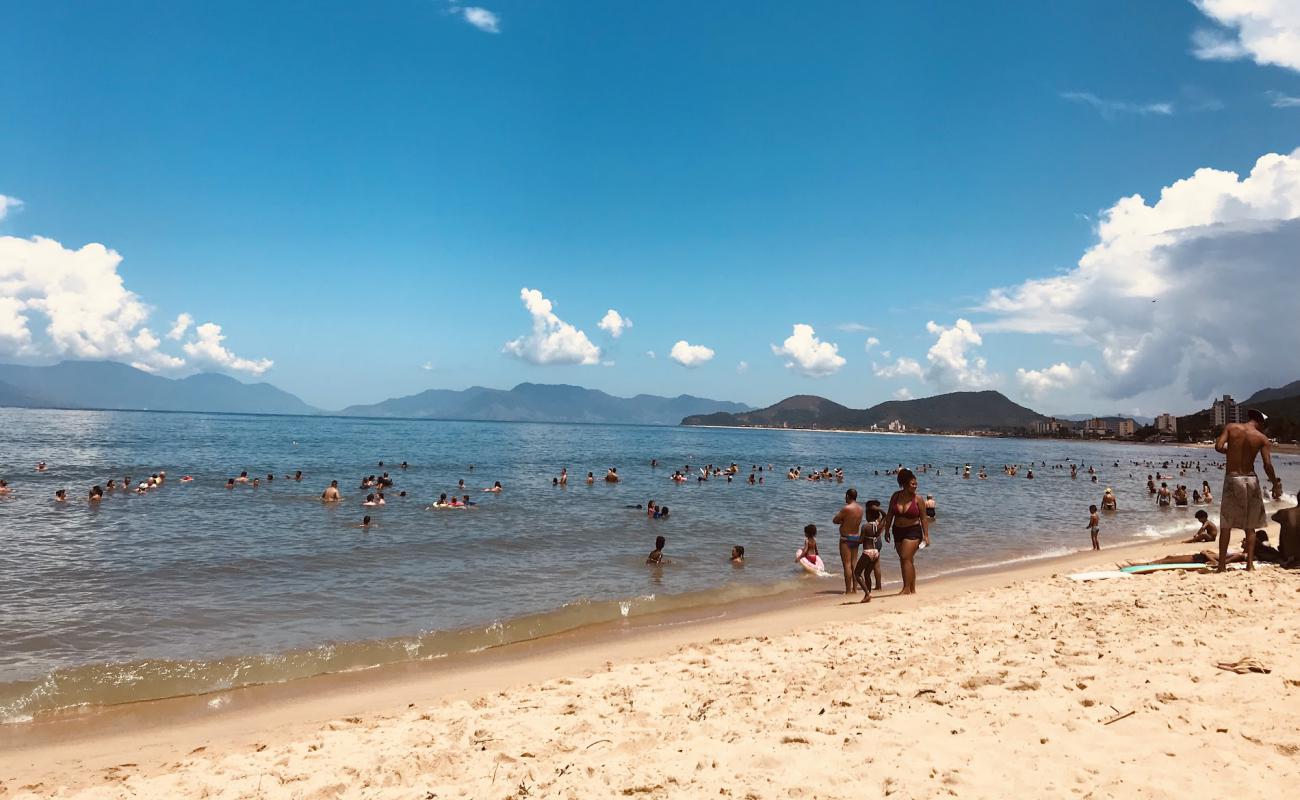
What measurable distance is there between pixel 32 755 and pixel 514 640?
5.23m

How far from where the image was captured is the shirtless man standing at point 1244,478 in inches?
376

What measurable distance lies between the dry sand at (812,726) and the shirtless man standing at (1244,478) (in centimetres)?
168

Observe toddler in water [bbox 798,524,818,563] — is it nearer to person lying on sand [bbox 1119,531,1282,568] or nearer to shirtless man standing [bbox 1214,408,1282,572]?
person lying on sand [bbox 1119,531,1282,568]

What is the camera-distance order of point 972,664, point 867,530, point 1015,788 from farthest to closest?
point 867,530 → point 972,664 → point 1015,788

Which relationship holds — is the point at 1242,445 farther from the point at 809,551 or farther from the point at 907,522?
the point at 809,551

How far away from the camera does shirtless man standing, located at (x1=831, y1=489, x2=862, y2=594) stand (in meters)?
11.8

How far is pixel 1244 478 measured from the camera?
9656 mm

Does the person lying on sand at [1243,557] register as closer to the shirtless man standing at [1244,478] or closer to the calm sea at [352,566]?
the shirtless man standing at [1244,478]

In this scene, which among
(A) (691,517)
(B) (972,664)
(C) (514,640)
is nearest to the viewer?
(B) (972,664)

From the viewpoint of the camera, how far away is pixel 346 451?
61625 millimetres

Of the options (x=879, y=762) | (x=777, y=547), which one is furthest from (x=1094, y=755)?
(x=777, y=547)

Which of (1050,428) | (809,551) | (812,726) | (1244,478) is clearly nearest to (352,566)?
(809,551)

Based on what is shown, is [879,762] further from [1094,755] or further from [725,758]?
[1094,755]

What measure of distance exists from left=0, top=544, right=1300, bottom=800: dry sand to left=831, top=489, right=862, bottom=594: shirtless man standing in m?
3.49
